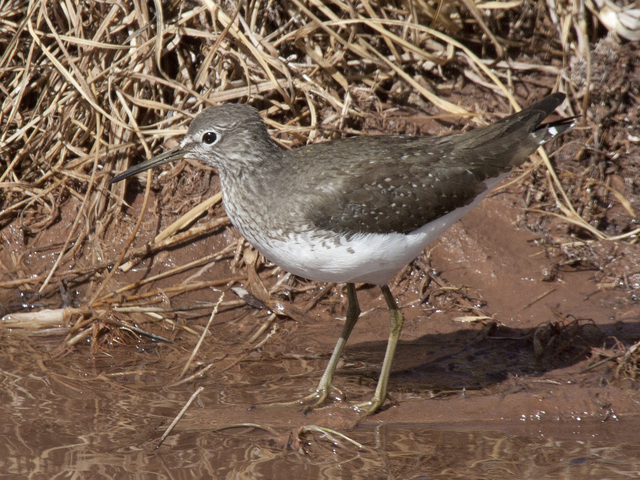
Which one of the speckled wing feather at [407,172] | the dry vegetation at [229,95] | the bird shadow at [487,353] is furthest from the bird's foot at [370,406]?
the dry vegetation at [229,95]

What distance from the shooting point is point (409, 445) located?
4.13 meters

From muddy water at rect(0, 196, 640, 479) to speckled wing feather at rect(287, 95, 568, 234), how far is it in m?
1.15

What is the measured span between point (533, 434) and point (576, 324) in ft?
3.55

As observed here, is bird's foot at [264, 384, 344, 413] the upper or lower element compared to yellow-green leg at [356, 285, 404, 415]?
lower

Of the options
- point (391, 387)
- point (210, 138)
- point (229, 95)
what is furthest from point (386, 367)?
point (229, 95)

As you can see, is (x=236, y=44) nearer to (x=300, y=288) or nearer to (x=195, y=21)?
(x=195, y=21)

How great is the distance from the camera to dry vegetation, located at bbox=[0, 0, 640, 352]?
5.86 meters

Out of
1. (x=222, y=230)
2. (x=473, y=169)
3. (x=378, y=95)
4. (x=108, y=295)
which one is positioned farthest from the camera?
(x=378, y=95)

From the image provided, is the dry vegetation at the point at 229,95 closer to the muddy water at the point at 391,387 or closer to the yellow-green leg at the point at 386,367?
the muddy water at the point at 391,387

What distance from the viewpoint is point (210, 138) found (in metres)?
4.38

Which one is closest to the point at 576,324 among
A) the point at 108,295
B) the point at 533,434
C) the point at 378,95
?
the point at 533,434

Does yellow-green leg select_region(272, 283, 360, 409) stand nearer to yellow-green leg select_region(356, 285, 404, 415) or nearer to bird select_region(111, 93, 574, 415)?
bird select_region(111, 93, 574, 415)

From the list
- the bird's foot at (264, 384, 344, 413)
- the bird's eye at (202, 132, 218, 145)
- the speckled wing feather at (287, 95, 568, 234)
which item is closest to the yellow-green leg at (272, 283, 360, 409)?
the bird's foot at (264, 384, 344, 413)

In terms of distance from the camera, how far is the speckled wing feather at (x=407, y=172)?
4.18m
